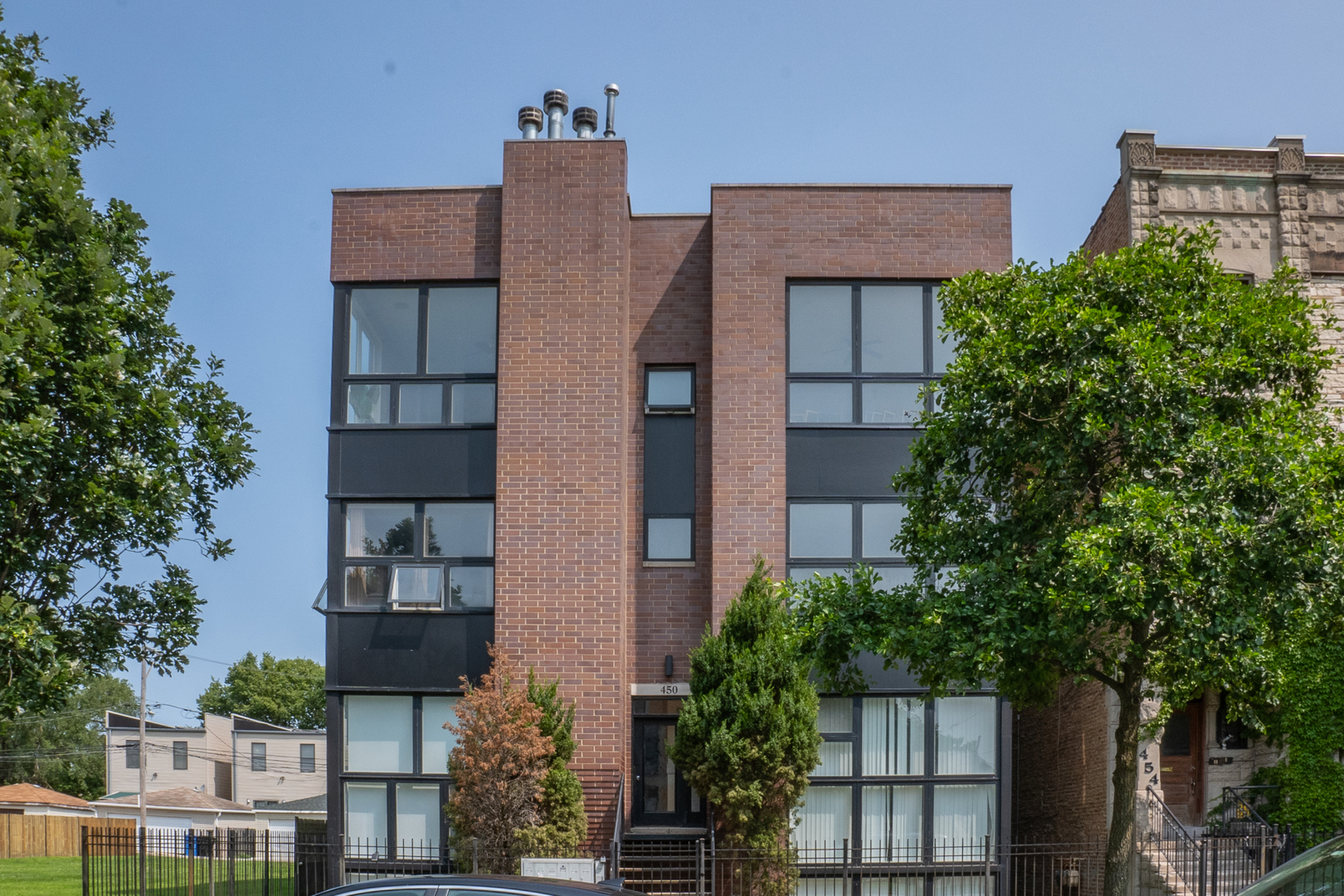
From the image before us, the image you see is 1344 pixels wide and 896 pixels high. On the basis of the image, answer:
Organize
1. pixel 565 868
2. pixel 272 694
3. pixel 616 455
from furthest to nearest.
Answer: pixel 272 694, pixel 616 455, pixel 565 868

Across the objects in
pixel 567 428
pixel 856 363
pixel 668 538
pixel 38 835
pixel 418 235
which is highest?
pixel 418 235

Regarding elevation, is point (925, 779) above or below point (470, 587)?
Result: below

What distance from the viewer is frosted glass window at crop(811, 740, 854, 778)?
17422 mm

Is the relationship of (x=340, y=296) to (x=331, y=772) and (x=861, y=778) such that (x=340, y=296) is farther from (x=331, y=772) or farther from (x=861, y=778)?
(x=861, y=778)

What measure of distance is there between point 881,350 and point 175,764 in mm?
57044

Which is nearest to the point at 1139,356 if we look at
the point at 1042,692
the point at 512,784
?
the point at 1042,692

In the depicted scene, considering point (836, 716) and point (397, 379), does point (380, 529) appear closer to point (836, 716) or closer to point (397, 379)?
point (397, 379)

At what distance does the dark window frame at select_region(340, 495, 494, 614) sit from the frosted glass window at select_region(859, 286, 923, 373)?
6.07 metres

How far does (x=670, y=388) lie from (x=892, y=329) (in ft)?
11.4

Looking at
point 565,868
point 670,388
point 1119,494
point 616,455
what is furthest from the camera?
point 670,388

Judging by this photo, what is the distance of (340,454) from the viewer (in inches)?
708

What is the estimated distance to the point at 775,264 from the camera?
1828cm

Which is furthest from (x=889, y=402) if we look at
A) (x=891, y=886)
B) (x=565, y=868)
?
(x=565, y=868)

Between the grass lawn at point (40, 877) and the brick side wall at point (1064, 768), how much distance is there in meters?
18.4
